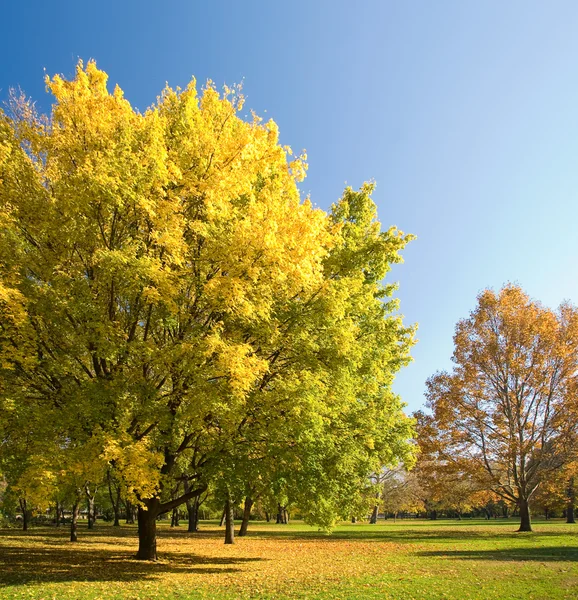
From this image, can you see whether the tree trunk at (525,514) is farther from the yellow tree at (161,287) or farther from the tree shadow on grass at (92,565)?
the yellow tree at (161,287)

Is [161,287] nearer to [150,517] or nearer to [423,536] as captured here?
[150,517]

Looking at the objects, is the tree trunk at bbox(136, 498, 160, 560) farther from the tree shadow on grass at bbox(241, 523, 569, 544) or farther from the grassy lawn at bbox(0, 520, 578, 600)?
the tree shadow on grass at bbox(241, 523, 569, 544)

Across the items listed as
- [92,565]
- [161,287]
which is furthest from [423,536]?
[161,287]

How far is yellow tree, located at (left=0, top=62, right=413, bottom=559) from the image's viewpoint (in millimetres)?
11234

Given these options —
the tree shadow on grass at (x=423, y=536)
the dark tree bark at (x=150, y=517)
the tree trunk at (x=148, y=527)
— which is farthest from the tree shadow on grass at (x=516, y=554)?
the tree trunk at (x=148, y=527)

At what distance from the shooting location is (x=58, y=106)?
40.6 feet

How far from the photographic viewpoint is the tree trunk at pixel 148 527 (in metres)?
15.8

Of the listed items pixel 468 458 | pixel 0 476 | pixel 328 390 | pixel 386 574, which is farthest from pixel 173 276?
pixel 468 458

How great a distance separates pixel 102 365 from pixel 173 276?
4020 mm

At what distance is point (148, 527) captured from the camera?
636 inches

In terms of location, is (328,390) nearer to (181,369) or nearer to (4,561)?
(181,369)

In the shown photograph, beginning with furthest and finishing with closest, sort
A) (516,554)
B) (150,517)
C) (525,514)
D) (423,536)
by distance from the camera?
(525,514)
(423,536)
(516,554)
(150,517)

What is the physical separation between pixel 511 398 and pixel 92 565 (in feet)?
91.4

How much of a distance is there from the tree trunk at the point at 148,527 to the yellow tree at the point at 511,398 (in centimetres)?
2143
